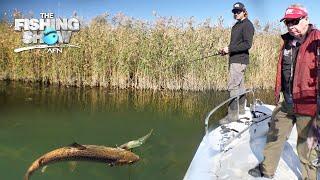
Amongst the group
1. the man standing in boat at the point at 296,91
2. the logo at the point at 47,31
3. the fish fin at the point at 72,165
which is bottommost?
the fish fin at the point at 72,165

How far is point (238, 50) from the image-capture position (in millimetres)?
5828

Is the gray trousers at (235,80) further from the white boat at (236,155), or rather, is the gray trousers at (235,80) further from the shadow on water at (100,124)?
the shadow on water at (100,124)

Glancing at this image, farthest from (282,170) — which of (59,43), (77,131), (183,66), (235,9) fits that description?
(59,43)

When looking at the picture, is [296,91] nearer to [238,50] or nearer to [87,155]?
[238,50]

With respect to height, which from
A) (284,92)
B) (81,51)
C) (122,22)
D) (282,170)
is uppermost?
(122,22)

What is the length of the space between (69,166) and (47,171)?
0.26 metres

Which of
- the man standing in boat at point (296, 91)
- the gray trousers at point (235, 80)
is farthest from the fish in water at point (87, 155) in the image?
the man standing in boat at point (296, 91)

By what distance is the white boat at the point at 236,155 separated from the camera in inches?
156

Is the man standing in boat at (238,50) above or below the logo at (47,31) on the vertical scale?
below

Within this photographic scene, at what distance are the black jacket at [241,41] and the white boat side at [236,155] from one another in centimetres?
87

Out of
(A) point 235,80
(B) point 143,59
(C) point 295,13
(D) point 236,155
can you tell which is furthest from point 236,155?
(B) point 143,59

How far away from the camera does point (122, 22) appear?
43.4ft

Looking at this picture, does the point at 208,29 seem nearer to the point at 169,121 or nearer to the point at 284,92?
the point at 169,121

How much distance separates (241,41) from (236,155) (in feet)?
6.32
